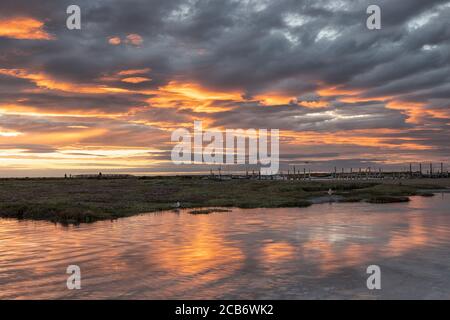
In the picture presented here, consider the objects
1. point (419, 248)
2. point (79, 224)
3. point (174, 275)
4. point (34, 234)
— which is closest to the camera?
point (174, 275)

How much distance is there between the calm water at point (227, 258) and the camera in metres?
19.2

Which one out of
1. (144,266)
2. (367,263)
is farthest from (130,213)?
(367,263)

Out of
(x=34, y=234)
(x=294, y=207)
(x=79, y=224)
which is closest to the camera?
(x=34, y=234)

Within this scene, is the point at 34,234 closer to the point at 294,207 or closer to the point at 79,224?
the point at 79,224

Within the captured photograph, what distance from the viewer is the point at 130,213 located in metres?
49.6

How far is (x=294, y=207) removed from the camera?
59.6 metres

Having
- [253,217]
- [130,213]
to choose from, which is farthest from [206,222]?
[130,213]

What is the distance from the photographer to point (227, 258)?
26047 mm

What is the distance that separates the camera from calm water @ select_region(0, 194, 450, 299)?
19.2m

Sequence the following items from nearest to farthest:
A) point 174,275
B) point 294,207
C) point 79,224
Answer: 1. point 174,275
2. point 79,224
3. point 294,207

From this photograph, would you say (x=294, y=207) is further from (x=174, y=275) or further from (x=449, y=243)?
(x=174, y=275)
